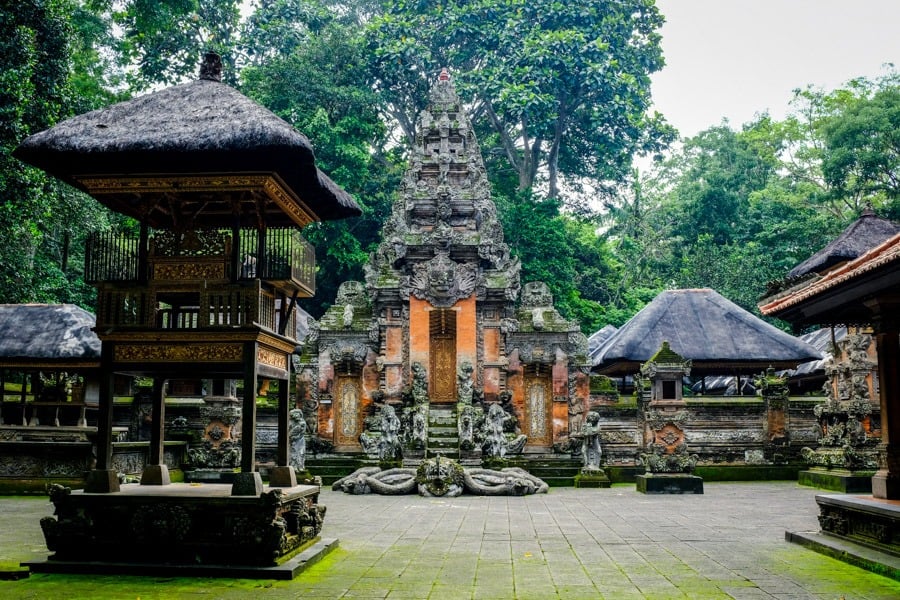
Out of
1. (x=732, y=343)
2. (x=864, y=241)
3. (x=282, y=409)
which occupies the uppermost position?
(x=864, y=241)

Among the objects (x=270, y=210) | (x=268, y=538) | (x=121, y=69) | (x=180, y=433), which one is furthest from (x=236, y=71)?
(x=268, y=538)

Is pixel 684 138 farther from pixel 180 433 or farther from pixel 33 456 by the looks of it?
pixel 33 456

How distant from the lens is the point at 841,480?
17.3 m

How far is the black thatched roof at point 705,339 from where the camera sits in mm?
23125

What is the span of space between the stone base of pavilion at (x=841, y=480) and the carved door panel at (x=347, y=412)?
450 inches

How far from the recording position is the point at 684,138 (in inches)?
1960

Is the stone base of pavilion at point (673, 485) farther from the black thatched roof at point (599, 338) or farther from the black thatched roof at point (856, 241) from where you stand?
the black thatched roof at point (599, 338)

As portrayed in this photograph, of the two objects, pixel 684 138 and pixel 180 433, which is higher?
pixel 684 138

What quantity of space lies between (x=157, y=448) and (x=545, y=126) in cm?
2746

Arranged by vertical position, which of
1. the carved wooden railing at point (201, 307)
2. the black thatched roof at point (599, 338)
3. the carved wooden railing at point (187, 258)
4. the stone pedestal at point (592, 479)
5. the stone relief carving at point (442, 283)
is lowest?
the stone pedestal at point (592, 479)

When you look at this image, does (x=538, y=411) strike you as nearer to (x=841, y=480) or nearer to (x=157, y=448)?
(x=841, y=480)

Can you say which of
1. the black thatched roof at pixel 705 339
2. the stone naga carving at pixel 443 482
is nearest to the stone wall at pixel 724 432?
the black thatched roof at pixel 705 339

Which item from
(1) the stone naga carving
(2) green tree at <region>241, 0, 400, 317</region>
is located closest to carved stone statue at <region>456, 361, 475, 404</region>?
(1) the stone naga carving

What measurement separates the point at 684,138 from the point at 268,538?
46.6m
